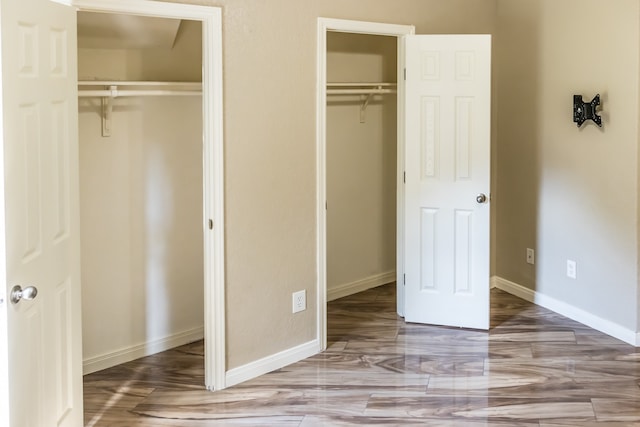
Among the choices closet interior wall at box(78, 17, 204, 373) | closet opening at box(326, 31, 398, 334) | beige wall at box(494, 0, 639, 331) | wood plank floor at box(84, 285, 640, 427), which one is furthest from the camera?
closet opening at box(326, 31, 398, 334)

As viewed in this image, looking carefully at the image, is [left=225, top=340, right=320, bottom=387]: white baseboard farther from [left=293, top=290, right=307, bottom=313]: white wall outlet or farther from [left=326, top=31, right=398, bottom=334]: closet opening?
[left=326, top=31, right=398, bottom=334]: closet opening

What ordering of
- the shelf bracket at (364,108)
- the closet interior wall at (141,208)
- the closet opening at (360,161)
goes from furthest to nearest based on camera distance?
the shelf bracket at (364,108)
the closet opening at (360,161)
the closet interior wall at (141,208)

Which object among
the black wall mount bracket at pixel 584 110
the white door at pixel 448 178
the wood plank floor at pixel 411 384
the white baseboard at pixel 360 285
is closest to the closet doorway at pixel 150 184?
the wood plank floor at pixel 411 384

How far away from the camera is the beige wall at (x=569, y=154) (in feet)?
14.5

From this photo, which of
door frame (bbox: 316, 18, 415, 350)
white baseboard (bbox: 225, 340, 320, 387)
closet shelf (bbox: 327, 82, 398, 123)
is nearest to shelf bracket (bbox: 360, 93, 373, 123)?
closet shelf (bbox: 327, 82, 398, 123)

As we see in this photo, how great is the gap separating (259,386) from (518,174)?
2.61m

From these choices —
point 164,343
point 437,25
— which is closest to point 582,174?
point 437,25

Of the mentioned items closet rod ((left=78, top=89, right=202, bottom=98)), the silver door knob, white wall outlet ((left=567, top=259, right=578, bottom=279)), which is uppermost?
closet rod ((left=78, top=89, right=202, bottom=98))

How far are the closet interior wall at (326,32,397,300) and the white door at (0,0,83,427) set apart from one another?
275 cm

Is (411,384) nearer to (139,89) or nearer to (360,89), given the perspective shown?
(139,89)

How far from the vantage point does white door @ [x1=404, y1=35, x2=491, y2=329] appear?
463 cm

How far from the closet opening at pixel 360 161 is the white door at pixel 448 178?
0.85 meters

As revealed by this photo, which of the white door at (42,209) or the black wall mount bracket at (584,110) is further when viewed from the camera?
the black wall mount bracket at (584,110)

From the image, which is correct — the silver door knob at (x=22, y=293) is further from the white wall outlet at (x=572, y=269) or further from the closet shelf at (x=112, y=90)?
the white wall outlet at (x=572, y=269)
